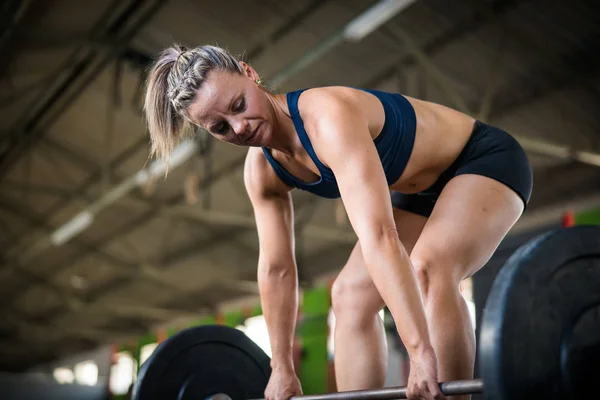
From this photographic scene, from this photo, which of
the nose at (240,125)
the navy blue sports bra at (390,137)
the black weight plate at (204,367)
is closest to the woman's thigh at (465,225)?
the navy blue sports bra at (390,137)

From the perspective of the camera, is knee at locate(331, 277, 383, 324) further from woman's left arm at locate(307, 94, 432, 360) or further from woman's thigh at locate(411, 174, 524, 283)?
woman's left arm at locate(307, 94, 432, 360)

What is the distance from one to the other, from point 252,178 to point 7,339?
17.6 metres

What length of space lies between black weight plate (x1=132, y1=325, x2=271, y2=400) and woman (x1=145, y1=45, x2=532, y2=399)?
378 mm

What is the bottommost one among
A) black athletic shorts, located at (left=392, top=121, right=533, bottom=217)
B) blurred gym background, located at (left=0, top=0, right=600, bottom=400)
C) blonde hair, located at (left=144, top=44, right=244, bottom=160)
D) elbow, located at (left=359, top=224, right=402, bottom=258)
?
elbow, located at (left=359, top=224, right=402, bottom=258)

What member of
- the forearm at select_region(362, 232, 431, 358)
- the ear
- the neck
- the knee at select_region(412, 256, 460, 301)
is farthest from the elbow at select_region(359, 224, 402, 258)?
the ear

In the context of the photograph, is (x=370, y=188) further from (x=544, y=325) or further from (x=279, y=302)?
(x=279, y=302)

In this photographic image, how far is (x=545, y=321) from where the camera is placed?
1.24m

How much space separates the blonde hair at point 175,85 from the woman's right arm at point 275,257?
298 mm

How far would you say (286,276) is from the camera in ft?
6.74

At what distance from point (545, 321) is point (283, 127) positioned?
0.79 m

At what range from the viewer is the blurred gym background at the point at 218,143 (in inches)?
228

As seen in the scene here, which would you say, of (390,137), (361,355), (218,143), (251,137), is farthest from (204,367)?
(218,143)

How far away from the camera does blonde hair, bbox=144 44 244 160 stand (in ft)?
5.48

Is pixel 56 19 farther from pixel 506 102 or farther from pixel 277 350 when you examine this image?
pixel 277 350
